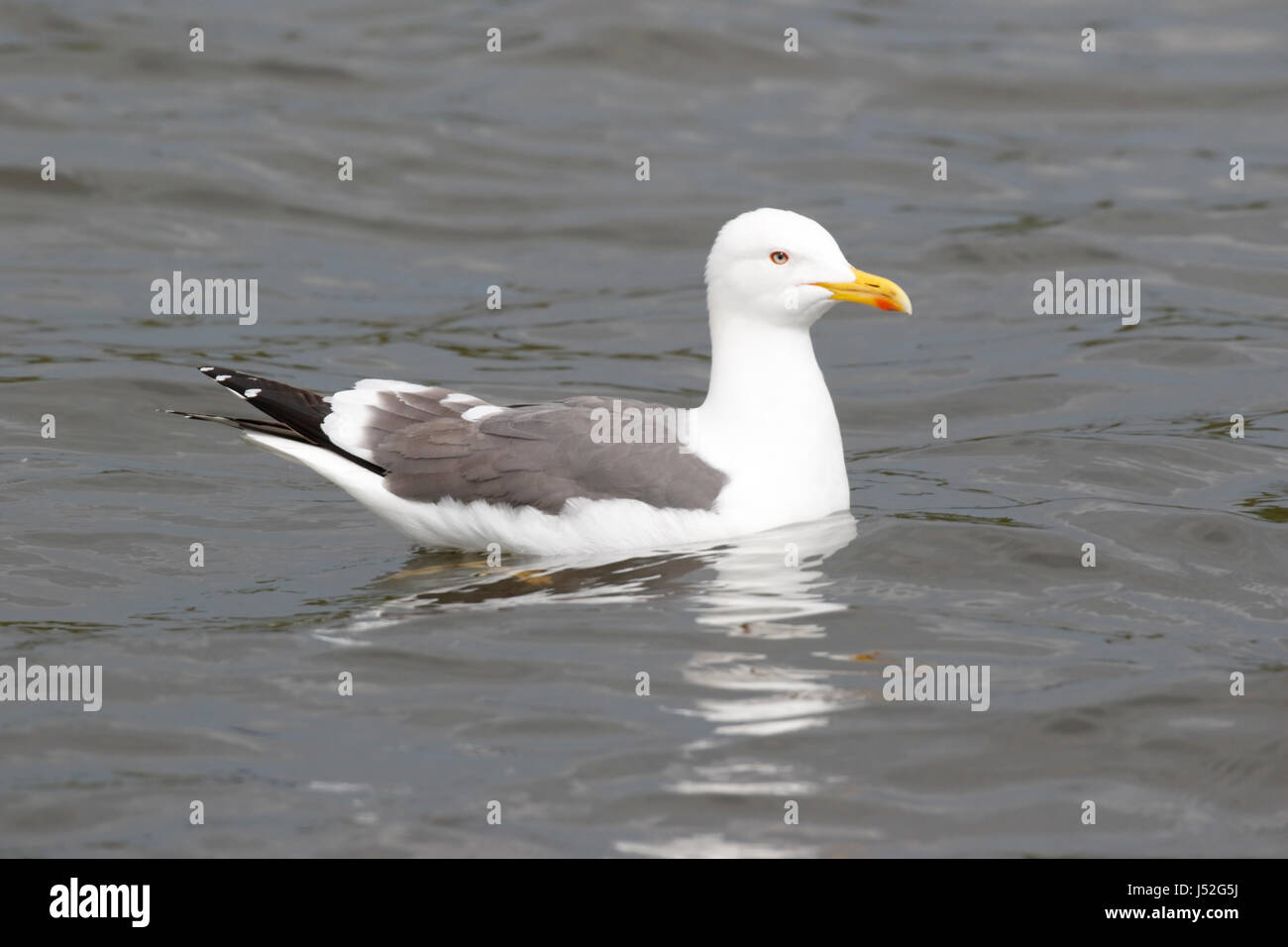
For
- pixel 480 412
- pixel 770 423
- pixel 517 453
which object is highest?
pixel 480 412

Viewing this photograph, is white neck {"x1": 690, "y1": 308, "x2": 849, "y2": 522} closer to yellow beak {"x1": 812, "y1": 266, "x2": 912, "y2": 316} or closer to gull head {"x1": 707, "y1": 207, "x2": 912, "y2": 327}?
gull head {"x1": 707, "y1": 207, "x2": 912, "y2": 327}

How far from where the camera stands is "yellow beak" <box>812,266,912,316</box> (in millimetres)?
9047

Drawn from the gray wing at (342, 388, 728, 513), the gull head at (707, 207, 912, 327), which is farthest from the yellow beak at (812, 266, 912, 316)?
the gray wing at (342, 388, 728, 513)

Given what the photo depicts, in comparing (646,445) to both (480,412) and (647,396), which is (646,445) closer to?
(480,412)

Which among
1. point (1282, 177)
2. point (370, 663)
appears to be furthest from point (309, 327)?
point (1282, 177)

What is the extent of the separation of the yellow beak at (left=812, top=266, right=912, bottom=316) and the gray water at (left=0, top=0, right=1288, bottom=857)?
1216mm

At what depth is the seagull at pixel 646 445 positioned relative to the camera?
8.95 m

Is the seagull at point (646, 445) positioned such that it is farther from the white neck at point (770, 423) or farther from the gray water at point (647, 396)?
the gray water at point (647, 396)

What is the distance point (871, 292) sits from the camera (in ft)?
29.7

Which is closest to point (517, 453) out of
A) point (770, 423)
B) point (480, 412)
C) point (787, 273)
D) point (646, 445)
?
point (480, 412)

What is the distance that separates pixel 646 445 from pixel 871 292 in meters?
1.29

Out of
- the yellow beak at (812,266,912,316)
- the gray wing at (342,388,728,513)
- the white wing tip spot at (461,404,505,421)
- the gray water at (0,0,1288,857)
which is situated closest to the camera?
the gray water at (0,0,1288,857)

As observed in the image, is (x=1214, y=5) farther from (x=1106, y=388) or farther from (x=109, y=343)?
(x=109, y=343)

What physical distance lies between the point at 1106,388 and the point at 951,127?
666 cm
